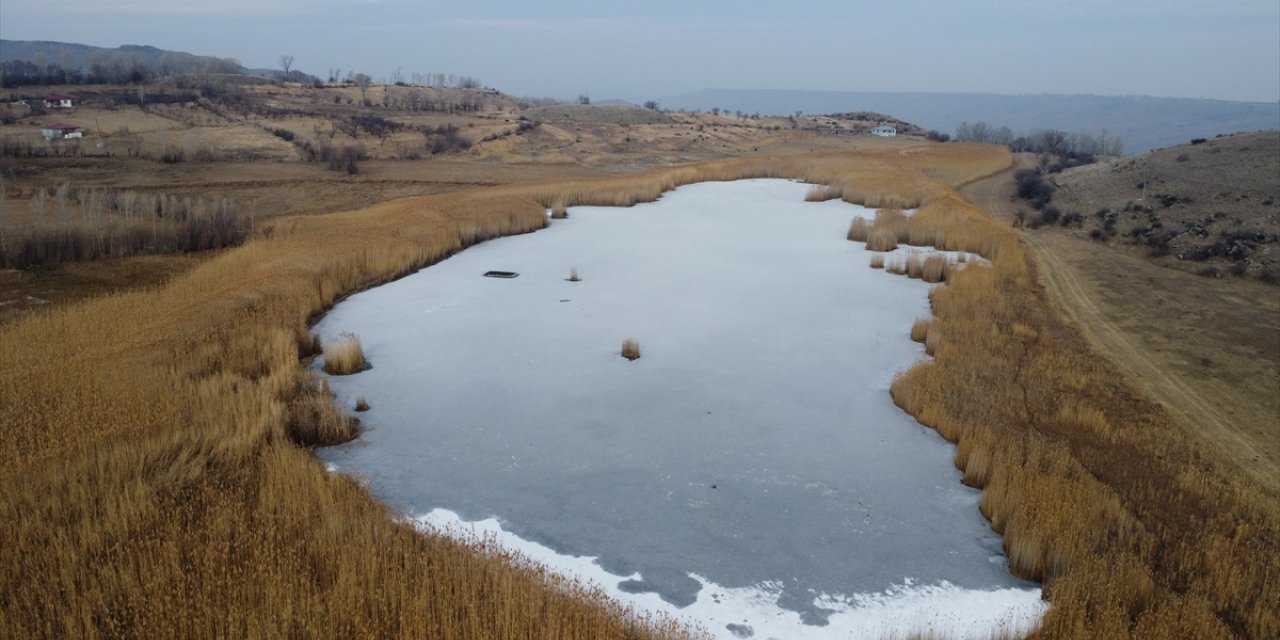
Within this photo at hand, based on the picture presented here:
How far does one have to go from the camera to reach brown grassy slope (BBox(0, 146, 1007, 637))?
3.22 meters

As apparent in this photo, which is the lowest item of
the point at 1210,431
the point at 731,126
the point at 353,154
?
the point at 1210,431

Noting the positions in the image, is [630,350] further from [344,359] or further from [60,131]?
[60,131]

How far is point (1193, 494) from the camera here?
5.38m

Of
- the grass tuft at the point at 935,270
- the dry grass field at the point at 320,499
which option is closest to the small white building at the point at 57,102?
the dry grass field at the point at 320,499

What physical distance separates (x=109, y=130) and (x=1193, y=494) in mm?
40431

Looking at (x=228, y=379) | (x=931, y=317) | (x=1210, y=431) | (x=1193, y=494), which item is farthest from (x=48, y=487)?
(x=1210, y=431)

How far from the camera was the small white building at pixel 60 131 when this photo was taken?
29.4 metres

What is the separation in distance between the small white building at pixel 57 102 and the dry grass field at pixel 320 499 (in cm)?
3730

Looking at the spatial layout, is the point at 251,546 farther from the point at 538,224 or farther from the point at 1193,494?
the point at 538,224

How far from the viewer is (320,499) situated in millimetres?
4348

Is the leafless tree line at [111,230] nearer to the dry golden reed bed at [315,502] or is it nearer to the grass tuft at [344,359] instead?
the dry golden reed bed at [315,502]

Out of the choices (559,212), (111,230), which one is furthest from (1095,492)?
(111,230)

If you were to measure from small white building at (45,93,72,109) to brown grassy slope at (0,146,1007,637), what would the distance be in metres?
38.9

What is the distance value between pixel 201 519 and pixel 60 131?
1367 inches
